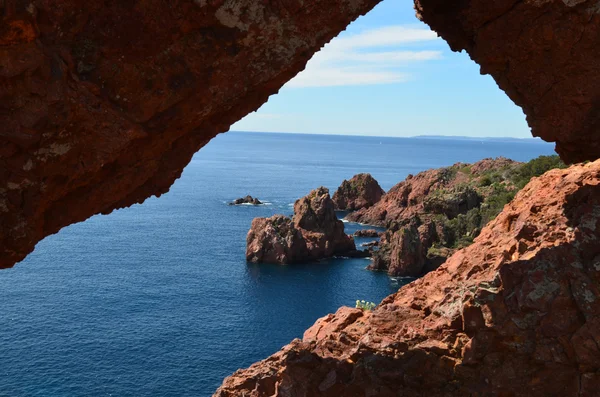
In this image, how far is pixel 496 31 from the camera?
56.5 feet

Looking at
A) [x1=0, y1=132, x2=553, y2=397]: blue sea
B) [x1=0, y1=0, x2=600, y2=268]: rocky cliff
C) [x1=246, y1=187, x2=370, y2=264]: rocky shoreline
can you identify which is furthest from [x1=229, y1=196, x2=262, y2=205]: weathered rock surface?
[x1=0, y1=0, x2=600, y2=268]: rocky cliff

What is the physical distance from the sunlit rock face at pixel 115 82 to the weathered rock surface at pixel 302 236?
2946 inches

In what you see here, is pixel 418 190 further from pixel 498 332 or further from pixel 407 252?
pixel 498 332

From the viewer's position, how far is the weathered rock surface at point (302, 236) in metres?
90.6

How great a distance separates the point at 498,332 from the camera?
16469mm

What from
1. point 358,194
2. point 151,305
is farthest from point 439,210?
point 151,305

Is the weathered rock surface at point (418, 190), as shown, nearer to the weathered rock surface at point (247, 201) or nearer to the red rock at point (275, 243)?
the weathered rock surface at point (247, 201)

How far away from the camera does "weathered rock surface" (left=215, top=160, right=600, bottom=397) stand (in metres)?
16.0

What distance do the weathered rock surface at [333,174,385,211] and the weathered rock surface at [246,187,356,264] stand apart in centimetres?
3792

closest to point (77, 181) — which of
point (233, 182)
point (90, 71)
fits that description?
point (90, 71)

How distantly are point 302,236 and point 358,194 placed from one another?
4943cm

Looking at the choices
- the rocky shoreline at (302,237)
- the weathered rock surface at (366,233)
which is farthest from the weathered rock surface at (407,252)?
the weathered rock surface at (366,233)

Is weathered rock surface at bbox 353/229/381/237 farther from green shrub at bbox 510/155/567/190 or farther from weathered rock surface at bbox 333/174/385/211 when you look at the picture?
green shrub at bbox 510/155/567/190

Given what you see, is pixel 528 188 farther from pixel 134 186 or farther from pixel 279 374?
pixel 134 186
